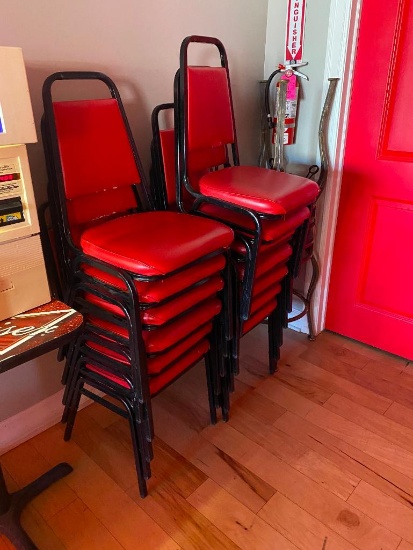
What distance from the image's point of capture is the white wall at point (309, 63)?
73.0 inches

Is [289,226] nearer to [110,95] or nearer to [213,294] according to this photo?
[213,294]

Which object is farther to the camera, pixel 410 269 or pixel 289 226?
pixel 410 269

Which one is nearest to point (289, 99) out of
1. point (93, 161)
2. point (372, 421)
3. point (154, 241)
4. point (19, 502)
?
point (93, 161)

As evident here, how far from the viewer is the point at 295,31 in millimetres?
1915

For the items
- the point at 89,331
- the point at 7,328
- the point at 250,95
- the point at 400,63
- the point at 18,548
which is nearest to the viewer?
the point at 7,328

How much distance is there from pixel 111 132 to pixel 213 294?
2.05 ft

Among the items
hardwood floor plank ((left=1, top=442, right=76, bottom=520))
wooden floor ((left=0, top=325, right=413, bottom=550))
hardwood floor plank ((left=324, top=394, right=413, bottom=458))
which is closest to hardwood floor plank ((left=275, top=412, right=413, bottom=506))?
wooden floor ((left=0, top=325, right=413, bottom=550))

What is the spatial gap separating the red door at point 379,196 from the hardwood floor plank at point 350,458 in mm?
702

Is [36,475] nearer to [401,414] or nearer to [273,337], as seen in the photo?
[273,337]

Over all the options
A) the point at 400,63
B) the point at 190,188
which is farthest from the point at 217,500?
the point at 400,63

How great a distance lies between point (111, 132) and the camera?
1.40 m

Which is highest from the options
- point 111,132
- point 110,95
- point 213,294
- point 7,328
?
point 110,95

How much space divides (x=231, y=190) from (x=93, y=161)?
0.45m

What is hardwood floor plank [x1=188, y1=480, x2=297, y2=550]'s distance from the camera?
1.27 m
